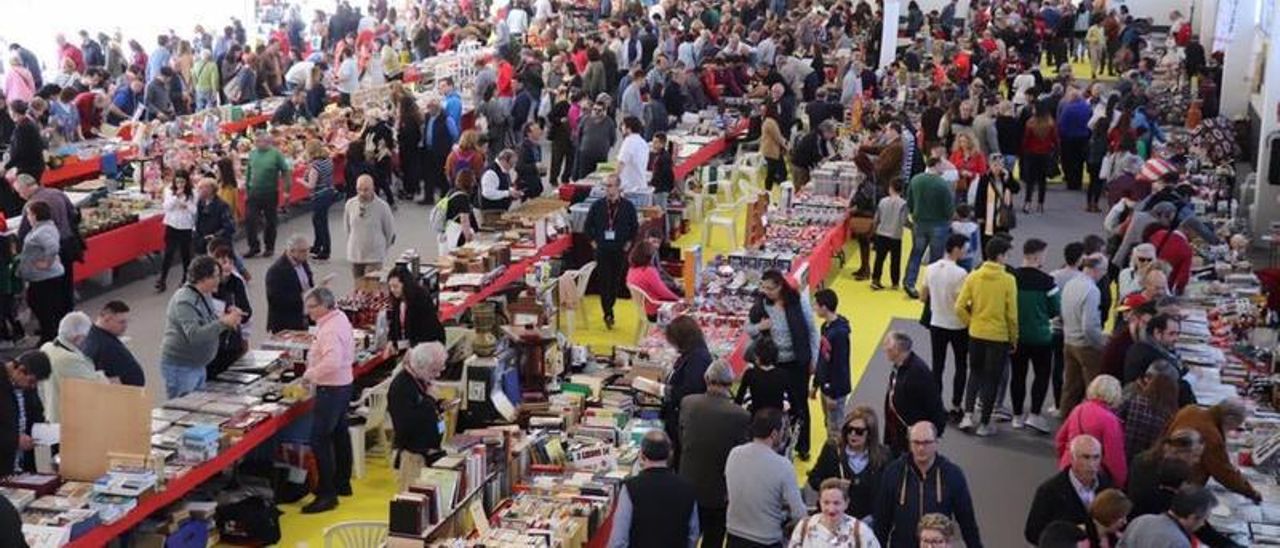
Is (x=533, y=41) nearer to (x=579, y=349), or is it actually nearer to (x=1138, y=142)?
(x=1138, y=142)

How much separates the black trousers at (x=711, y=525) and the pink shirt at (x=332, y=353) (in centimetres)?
231

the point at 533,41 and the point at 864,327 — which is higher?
the point at 533,41

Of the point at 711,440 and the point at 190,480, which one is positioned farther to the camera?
the point at 190,480

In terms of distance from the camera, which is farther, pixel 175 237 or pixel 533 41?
pixel 533 41

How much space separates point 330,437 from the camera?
9.66 metres

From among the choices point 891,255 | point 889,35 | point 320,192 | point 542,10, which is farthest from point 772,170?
point 542,10

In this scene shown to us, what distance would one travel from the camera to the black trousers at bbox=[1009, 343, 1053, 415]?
35.5 ft

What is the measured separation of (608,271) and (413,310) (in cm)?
311

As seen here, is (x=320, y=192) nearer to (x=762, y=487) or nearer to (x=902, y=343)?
(x=902, y=343)

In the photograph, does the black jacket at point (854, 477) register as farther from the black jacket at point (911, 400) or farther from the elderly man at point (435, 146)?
the elderly man at point (435, 146)

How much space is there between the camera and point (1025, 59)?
2608 centimetres

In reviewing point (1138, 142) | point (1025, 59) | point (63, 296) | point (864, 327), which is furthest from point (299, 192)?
point (1025, 59)

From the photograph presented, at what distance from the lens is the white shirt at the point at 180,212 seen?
13.8 metres

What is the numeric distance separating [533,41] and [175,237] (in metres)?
12.0
